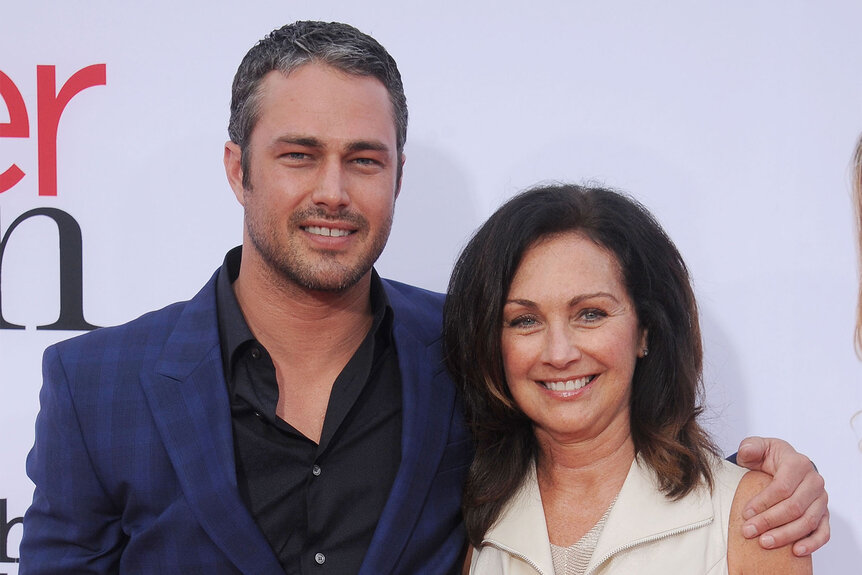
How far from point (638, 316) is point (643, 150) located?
0.83 metres

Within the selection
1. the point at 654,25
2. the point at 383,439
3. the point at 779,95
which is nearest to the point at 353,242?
the point at 383,439

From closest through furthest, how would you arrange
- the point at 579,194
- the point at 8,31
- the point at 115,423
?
the point at 115,423 → the point at 579,194 → the point at 8,31

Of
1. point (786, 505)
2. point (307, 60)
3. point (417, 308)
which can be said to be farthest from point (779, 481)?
point (307, 60)

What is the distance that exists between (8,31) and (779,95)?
2145mm

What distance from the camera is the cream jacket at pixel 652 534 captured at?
156 cm

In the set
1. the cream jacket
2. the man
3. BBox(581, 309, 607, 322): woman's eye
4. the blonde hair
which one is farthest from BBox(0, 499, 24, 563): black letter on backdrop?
the blonde hair

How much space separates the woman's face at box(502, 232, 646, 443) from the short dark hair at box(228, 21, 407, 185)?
0.48 meters

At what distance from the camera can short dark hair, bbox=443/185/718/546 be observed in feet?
5.45

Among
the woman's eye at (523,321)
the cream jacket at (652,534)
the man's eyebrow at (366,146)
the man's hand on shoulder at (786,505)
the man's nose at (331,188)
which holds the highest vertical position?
the man's eyebrow at (366,146)

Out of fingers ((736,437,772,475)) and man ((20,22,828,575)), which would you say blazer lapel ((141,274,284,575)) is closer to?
man ((20,22,828,575))

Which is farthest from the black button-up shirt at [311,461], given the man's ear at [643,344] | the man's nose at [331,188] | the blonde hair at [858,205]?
the blonde hair at [858,205]

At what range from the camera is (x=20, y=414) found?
230 centimetres

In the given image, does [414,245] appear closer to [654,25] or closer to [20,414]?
[654,25]

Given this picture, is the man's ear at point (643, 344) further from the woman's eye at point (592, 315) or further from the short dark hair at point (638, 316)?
the woman's eye at point (592, 315)
